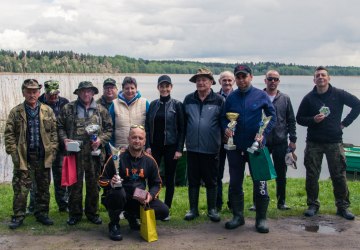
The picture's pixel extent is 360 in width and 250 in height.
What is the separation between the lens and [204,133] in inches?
247

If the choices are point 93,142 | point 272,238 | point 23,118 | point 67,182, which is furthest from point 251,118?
point 23,118

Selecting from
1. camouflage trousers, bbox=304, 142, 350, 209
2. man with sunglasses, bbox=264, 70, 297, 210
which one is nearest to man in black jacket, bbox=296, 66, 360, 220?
camouflage trousers, bbox=304, 142, 350, 209

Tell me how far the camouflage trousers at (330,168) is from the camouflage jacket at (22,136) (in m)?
3.73

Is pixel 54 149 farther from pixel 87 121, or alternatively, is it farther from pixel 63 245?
pixel 63 245

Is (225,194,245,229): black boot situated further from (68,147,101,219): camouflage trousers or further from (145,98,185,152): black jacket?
(68,147,101,219): camouflage trousers

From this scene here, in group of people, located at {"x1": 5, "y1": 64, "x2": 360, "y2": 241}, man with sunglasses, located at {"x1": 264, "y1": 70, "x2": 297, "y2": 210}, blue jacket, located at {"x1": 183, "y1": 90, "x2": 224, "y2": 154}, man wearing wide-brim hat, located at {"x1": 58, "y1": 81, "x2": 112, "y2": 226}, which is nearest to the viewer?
group of people, located at {"x1": 5, "y1": 64, "x2": 360, "y2": 241}

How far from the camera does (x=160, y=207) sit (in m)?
5.81

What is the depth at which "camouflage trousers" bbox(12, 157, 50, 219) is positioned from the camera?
6.08m

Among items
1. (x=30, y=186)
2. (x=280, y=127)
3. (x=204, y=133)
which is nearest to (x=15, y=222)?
(x=30, y=186)

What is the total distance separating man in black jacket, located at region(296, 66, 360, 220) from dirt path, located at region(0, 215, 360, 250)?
0.59 metres

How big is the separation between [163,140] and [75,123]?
124 cm

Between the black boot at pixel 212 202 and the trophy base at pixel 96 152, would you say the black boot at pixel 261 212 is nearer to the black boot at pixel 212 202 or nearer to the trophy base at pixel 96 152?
the black boot at pixel 212 202

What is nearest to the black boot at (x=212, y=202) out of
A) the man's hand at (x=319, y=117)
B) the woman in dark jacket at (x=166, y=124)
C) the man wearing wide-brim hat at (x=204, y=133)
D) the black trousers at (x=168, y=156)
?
the man wearing wide-brim hat at (x=204, y=133)

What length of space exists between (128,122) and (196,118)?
0.97m
